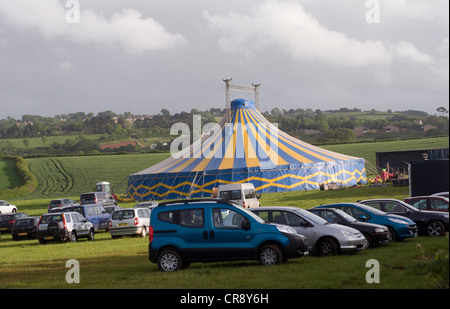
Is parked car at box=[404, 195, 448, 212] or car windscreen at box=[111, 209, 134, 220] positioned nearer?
parked car at box=[404, 195, 448, 212]

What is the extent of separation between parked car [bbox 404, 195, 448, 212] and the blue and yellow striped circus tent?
2625cm

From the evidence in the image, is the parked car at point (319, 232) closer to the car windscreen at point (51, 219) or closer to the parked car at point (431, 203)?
the parked car at point (431, 203)

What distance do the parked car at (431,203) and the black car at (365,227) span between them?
3802 mm

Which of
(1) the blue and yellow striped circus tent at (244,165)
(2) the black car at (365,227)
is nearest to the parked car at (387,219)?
(2) the black car at (365,227)

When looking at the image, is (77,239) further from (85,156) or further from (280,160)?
(85,156)

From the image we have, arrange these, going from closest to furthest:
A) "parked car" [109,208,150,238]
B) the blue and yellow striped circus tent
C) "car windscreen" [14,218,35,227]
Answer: "parked car" [109,208,150,238], "car windscreen" [14,218,35,227], the blue and yellow striped circus tent

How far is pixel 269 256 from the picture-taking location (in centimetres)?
1582

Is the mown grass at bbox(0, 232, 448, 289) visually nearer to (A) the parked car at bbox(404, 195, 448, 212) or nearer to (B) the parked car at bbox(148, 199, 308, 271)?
(B) the parked car at bbox(148, 199, 308, 271)

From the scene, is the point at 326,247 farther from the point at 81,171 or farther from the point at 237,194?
the point at 81,171

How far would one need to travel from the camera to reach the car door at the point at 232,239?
1571 centimetres

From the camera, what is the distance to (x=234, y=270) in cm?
1553

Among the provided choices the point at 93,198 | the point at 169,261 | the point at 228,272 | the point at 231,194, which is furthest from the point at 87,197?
the point at 228,272

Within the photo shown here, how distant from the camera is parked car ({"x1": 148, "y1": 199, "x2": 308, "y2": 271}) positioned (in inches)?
619

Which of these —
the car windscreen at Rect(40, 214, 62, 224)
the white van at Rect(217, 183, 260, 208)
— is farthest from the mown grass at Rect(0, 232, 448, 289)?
the white van at Rect(217, 183, 260, 208)
